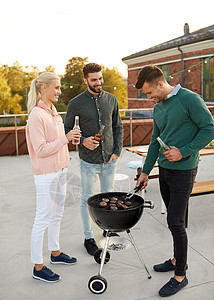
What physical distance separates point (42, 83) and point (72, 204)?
8.46ft

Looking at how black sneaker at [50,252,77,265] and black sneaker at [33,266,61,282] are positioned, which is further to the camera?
black sneaker at [50,252,77,265]

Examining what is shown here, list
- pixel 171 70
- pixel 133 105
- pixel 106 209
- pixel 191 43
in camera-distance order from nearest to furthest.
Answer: pixel 106 209
pixel 191 43
pixel 171 70
pixel 133 105

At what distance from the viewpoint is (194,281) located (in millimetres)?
2676

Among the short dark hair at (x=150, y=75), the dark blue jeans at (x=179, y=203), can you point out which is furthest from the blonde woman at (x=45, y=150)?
the dark blue jeans at (x=179, y=203)

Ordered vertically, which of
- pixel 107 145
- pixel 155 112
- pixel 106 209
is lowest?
pixel 106 209

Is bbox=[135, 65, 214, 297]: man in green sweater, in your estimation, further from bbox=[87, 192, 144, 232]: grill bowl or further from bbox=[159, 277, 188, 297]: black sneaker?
bbox=[87, 192, 144, 232]: grill bowl

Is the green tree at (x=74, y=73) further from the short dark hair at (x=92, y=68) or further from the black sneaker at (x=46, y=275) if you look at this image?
the black sneaker at (x=46, y=275)

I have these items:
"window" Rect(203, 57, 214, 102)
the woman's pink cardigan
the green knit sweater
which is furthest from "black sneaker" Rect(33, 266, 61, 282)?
"window" Rect(203, 57, 214, 102)

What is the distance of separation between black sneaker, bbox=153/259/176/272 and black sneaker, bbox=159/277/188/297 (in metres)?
0.26

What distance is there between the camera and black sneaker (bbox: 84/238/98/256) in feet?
10.4

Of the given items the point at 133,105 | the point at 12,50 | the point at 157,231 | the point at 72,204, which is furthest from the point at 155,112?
the point at 12,50

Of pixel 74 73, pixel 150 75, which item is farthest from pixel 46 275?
pixel 74 73

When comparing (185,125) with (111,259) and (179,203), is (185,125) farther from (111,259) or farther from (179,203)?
(111,259)

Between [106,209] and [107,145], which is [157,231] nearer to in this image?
[107,145]
